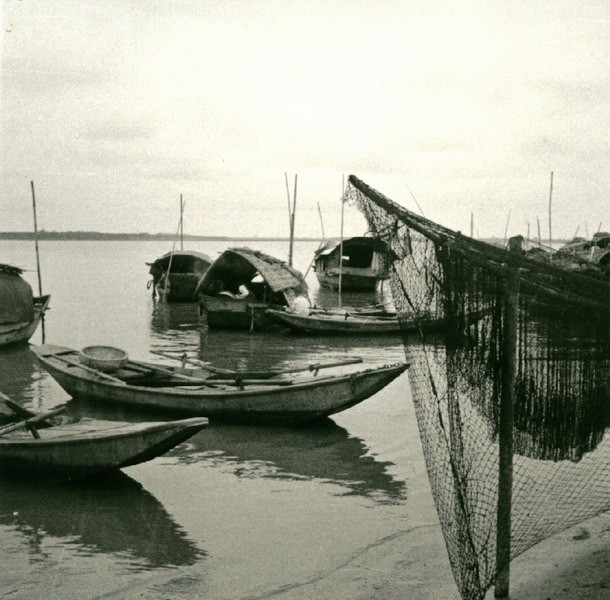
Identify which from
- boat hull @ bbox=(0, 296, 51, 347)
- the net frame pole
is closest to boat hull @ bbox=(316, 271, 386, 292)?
boat hull @ bbox=(0, 296, 51, 347)

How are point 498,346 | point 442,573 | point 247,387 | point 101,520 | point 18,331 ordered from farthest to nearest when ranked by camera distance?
1. point 18,331
2. point 247,387
3. point 101,520
4. point 442,573
5. point 498,346

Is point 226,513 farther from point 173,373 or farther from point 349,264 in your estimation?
point 349,264

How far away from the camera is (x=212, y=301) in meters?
22.2

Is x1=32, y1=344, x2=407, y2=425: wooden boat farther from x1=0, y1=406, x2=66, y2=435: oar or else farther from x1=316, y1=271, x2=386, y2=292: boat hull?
x1=316, y1=271, x2=386, y2=292: boat hull

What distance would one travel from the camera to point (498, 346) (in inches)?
178

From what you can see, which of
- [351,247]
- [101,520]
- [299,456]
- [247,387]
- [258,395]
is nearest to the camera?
[101,520]

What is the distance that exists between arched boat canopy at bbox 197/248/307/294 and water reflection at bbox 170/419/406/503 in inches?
413

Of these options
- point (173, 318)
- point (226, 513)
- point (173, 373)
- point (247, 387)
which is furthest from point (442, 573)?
point (173, 318)

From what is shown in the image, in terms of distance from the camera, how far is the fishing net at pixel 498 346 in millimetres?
4551

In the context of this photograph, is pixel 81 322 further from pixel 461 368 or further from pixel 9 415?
pixel 461 368

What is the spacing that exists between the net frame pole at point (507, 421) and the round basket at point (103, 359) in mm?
7869

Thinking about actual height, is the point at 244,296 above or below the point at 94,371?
above

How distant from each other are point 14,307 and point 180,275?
13.7 m

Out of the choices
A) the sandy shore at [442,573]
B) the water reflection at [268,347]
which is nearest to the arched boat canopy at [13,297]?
the water reflection at [268,347]
